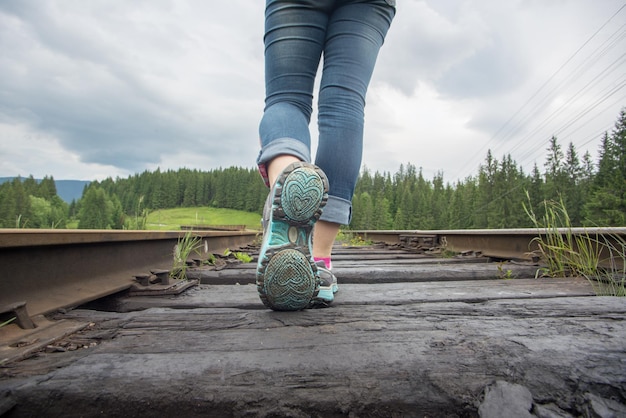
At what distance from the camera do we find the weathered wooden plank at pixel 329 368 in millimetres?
606

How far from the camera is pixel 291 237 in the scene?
1.10m

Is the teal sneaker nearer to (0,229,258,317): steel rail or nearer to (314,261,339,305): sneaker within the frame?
(314,261,339,305): sneaker

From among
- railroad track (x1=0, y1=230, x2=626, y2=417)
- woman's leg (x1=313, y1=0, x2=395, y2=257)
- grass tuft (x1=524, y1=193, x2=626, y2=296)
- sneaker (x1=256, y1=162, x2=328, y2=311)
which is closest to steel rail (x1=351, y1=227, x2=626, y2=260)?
grass tuft (x1=524, y1=193, x2=626, y2=296)

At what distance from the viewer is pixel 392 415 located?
0.61 meters

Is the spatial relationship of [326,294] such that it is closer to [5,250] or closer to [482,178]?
[5,250]

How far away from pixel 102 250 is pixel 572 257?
2.57m

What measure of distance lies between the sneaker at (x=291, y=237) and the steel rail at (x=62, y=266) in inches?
25.8

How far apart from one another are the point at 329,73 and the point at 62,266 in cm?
126

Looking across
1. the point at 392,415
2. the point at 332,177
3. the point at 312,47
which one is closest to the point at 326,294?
the point at 332,177

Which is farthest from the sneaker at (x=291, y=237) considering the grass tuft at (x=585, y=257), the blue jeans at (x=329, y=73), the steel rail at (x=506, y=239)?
the steel rail at (x=506, y=239)

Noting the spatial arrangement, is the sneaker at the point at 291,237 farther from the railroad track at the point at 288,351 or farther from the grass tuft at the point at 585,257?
the grass tuft at the point at 585,257

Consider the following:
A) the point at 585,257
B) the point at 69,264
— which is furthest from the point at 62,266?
the point at 585,257

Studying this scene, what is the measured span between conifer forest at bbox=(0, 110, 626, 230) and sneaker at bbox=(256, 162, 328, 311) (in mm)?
2600

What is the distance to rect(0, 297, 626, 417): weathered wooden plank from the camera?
1.99 ft
